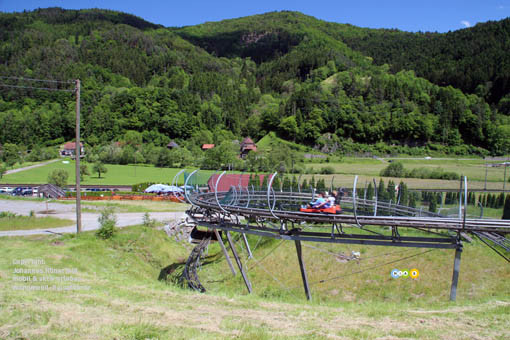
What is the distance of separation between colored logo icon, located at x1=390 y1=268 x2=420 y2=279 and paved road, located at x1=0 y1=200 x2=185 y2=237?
21535 millimetres

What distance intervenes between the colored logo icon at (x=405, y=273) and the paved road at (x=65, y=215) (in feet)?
70.7

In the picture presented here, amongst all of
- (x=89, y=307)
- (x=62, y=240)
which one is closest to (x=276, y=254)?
(x=62, y=240)

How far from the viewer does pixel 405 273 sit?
25.6 metres

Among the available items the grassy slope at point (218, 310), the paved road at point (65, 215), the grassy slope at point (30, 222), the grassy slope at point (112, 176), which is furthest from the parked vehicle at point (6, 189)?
the grassy slope at point (218, 310)

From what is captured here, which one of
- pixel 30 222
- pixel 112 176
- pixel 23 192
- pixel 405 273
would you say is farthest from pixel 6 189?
pixel 405 273

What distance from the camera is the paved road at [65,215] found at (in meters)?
31.9

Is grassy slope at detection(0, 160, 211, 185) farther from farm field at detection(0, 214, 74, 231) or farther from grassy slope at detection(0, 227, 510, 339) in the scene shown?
grassy slope at detection(0, 227, 510, 339)

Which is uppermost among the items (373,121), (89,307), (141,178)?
(373,121)

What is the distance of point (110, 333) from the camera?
9.69 m

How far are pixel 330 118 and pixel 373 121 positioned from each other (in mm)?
19628

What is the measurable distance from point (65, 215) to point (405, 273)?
33.9 m

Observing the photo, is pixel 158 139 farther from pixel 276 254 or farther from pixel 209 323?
pixel 209 323

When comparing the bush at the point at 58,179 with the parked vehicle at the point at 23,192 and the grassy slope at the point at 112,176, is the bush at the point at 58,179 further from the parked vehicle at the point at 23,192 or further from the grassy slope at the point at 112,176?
the grassy slope at the point at 112,176

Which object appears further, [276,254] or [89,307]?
[276,254]
